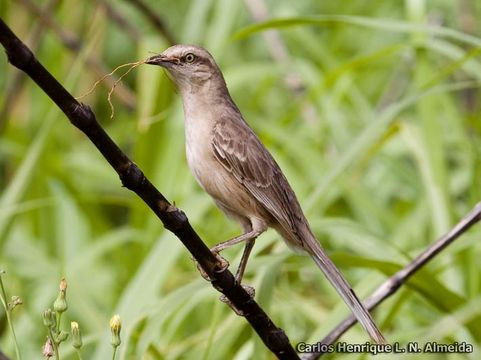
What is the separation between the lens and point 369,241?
4.42m

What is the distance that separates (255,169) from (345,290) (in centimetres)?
70

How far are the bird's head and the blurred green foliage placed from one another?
0.31 m

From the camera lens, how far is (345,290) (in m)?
3.14

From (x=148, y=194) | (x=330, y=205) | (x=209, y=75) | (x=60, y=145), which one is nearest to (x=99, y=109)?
(x=60, y=145)

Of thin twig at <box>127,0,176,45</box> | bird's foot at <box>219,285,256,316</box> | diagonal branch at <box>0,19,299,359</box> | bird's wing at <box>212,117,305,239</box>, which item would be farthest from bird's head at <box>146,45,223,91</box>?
thin twig at <box>127,0,176,45</box>

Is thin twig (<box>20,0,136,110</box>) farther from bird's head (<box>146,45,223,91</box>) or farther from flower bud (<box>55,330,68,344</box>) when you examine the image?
flower bud (<box>55,330,68,344</box>)

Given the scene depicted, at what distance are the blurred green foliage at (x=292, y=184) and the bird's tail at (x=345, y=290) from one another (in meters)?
0.12

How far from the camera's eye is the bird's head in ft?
11.4

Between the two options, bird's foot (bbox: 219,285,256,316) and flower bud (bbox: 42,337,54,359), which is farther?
bird's foot (bbox: 219,285,256,316)

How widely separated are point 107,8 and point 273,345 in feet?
12.6

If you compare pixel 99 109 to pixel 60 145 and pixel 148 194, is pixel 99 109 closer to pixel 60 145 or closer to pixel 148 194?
pixel 60 145

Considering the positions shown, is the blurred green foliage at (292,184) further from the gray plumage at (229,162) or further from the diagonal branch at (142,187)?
the diagonal branch at (142,187)

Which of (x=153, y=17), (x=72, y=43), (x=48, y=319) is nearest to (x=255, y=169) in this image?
(x=48, y=319)

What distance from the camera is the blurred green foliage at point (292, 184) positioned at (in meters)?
3.81
